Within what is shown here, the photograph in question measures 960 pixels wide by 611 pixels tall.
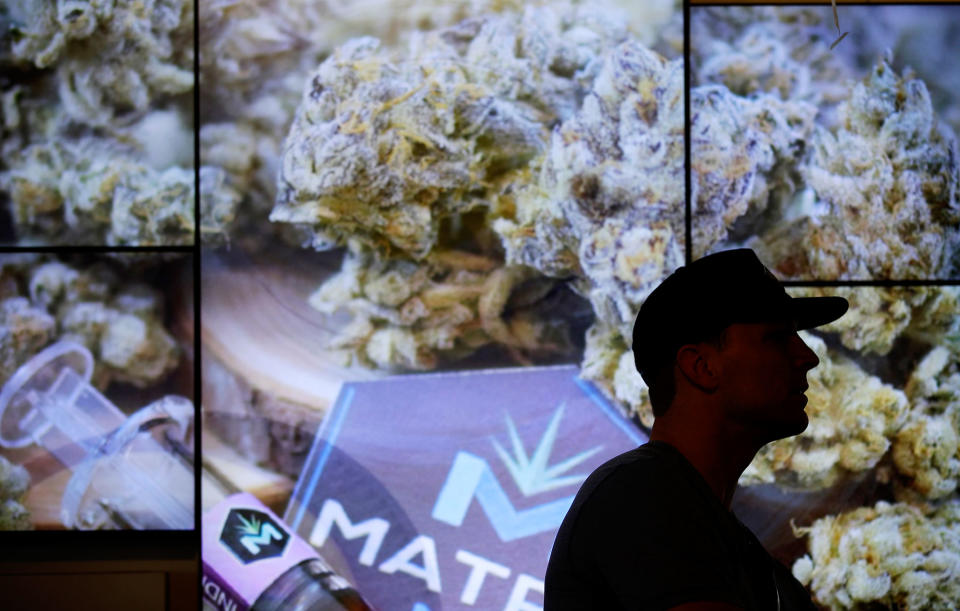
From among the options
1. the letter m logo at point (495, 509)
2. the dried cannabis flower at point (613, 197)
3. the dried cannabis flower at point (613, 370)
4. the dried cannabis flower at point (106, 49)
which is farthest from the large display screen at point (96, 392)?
the dried cannabis flower at point (613, 370)

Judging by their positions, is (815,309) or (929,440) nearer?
(815,309)

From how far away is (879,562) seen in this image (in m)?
2.89

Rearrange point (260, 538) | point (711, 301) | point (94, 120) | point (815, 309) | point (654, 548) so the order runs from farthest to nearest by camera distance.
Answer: point (94, 120), point (260, 538), point (815, 309), point (711, 301), point (654, 548)

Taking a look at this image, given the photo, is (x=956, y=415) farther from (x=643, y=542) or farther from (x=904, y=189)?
(x=643, y=542)

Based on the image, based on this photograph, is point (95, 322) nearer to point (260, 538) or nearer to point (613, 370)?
point (260, 538)

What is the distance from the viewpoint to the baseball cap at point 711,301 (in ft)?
4.33

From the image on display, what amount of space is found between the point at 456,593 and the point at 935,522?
1.34 meters

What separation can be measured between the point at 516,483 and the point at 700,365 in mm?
1590

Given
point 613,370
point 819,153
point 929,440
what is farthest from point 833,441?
point 819,153

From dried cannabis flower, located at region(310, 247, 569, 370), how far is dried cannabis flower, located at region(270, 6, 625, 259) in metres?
0.10

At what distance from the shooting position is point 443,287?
2.89 metres

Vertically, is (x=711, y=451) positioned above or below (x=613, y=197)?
above

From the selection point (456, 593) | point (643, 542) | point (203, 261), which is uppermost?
point (643, 542)

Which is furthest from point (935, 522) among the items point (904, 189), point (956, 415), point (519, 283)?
point (519, 283)
